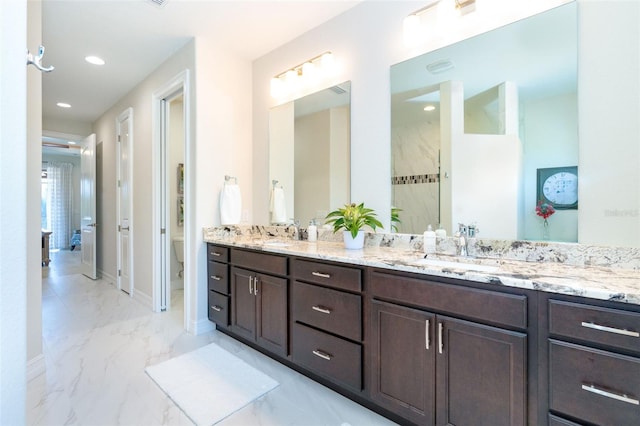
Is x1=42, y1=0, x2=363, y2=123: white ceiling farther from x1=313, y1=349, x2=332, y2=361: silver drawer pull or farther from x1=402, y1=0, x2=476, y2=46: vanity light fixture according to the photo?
x1=313, y1=349, x2=332, y2=361: silver drawer pull

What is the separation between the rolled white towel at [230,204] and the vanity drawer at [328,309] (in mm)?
1188

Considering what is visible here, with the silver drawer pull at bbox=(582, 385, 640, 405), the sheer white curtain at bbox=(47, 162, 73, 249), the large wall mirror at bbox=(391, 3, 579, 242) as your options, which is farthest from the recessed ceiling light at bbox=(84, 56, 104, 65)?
the sheer white curtain at bbox=(47, 162, 73, 249)

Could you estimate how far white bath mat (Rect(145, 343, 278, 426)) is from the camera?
1704mm

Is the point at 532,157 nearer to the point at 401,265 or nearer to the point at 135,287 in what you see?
the point at 401,265

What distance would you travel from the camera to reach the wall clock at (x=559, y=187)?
1.50 m

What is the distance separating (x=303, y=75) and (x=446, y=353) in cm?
241

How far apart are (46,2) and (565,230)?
3.71m

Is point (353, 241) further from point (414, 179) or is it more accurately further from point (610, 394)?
point (610, 394)

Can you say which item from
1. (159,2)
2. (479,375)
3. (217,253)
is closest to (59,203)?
(217,253)

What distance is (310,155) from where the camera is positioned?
2707mm

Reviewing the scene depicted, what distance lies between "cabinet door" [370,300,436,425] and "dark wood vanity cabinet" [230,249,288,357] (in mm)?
726

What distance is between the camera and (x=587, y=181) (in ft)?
4.78

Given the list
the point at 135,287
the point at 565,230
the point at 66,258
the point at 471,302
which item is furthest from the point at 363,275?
the point at 66,258

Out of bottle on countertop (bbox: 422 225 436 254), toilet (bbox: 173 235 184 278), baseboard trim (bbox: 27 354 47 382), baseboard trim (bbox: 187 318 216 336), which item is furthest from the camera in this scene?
toilet (bbox: 173 235 184 278)
